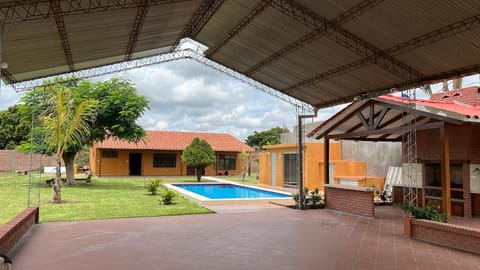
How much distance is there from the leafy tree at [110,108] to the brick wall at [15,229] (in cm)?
1163

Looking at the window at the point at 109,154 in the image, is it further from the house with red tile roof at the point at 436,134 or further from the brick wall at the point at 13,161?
the house with red tile roof at the point at 436,134

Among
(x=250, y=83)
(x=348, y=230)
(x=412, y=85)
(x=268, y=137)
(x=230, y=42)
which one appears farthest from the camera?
(x=268, y=137)

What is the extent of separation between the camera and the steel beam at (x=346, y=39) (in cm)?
873

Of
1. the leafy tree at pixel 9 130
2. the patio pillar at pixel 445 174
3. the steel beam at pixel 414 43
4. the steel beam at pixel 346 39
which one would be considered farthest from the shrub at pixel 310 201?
the leafy tree at pixel 9 130

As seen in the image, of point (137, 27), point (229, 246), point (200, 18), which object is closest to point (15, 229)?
point (229, 246)

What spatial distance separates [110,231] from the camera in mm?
8586

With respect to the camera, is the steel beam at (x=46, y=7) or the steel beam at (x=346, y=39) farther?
the steel beam at (x=346, y=39)

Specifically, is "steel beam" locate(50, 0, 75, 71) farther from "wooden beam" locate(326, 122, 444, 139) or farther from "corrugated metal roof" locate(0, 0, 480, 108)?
"wooden beam" locate(326, 122, 444, 139)

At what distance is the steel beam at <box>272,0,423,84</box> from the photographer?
8727 millimetres

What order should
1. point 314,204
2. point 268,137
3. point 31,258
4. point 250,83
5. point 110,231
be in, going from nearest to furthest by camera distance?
point 31,258
point 110,231
point 314,204
point 250,83
point 268,137

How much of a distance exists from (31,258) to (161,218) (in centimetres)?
454

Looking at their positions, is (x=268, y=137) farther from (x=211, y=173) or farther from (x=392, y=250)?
(x=392, y=250)

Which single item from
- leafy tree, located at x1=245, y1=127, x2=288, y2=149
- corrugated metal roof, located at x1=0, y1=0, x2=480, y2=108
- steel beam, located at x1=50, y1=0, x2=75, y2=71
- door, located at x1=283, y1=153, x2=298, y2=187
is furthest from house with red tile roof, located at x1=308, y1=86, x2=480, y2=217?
leafy tree, located at x1=245, y1=127, x2=288, y2=149

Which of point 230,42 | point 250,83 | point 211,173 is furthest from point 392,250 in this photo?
point 211,173
